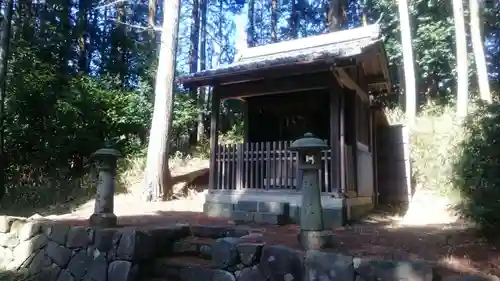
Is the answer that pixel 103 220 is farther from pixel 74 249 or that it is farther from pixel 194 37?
pixel 194 37

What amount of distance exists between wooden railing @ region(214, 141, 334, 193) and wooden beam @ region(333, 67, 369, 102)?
4.18ft

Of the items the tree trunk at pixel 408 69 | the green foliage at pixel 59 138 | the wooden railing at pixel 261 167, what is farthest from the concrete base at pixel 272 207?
A: the tree trunk at pixel 408 69

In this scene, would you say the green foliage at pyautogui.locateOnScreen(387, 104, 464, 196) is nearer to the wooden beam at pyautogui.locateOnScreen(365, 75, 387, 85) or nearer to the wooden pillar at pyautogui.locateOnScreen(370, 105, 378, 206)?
the wooden pillar at pyautogui.locateOnScreen(370, 105, 378, 206)

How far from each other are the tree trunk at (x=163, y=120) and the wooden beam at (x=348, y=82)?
480 centimetres

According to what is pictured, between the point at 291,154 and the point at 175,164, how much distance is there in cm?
690

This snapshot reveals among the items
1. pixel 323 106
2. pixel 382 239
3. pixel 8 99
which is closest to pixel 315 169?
pixel 382 239

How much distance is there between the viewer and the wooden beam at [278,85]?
6527 mm

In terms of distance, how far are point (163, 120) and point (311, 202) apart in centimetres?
655

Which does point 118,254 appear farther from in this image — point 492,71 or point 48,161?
point 492,71

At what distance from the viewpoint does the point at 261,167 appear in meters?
6.87

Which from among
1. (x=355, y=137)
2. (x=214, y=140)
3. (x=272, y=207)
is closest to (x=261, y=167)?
(x=272, y=207)

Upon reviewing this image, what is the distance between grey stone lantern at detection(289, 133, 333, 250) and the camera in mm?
3861

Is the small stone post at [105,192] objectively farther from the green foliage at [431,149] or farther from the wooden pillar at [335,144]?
the green foliage at [431,149]

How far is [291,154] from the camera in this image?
6.56 metres
